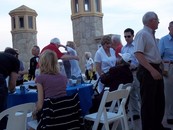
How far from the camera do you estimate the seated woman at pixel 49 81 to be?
3.24m

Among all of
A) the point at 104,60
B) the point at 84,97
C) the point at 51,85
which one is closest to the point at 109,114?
the point at 84,97

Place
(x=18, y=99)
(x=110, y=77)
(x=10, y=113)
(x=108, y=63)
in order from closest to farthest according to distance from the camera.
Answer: (x=10, y=113) < (x=18, y=99) < (x=110, y=77) < (x=108, y=63)

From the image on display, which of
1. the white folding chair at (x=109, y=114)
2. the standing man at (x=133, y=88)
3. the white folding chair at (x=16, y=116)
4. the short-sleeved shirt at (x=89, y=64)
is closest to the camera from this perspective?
the white folding chair at (x=16, y=116)

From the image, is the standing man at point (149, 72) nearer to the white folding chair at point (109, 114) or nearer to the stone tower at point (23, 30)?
the white folding chair at point (109, 114)

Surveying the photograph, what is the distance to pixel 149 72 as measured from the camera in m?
3.71

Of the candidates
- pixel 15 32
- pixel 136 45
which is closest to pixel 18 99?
pixel 136 45

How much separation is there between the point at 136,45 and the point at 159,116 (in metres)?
0.95

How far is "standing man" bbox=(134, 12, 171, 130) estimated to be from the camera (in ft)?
12.1

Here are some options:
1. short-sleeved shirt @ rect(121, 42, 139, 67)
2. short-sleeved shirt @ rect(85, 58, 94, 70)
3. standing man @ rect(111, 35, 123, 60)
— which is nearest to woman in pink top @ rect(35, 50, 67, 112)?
short-sleeved shirt @ rect(121, 42, 139, 67)

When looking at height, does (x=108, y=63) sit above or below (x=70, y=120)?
above

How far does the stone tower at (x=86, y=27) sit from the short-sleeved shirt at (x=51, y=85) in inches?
316

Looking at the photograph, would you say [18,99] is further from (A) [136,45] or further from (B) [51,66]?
(A) [136,45]

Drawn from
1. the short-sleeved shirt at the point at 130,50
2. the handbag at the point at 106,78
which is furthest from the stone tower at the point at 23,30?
the handbag at the point at 106,78

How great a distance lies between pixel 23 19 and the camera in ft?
44.3
